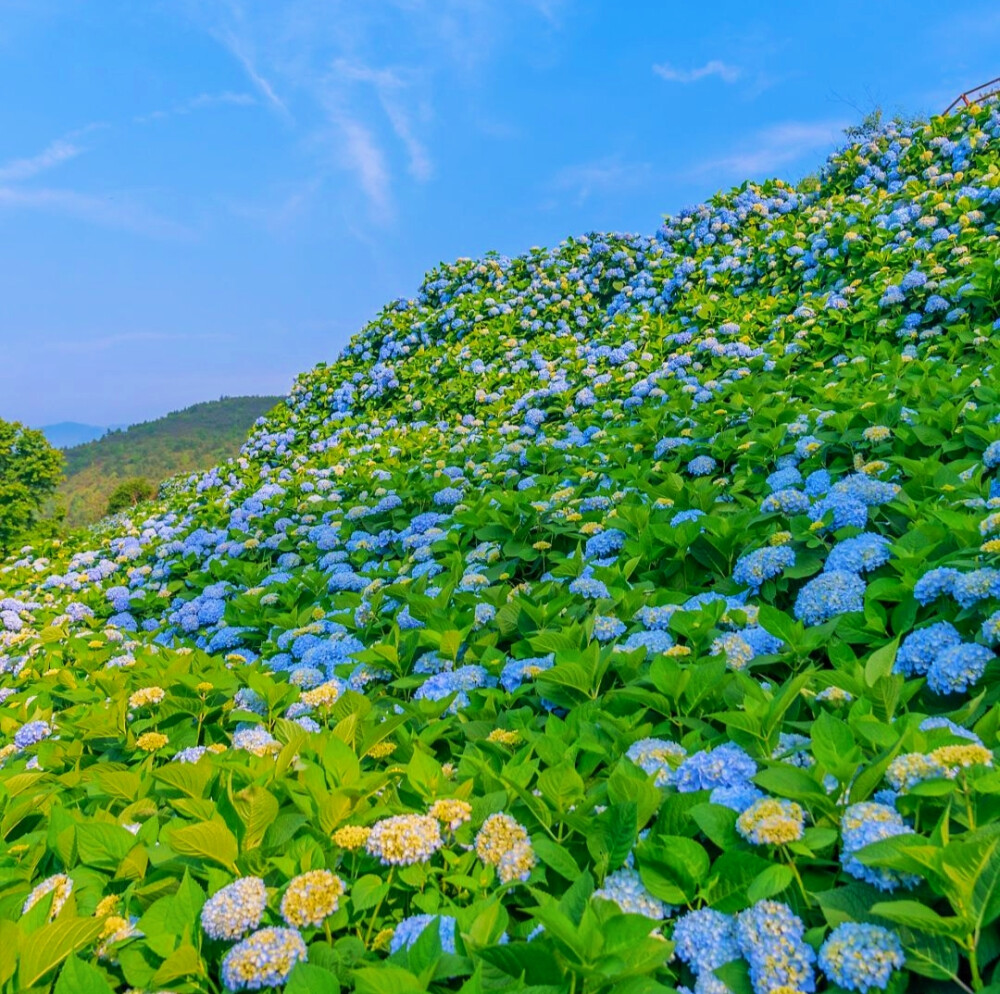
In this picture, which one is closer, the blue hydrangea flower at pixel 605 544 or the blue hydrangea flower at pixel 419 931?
the blue hydrangea flower at pixel 419 931

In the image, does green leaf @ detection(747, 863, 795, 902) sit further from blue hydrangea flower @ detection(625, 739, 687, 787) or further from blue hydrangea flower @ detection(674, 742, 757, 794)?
blue hydrangea flower @ detection(625, 739, 687, 787)

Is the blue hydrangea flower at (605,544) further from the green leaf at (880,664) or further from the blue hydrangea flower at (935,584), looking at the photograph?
the green leaf at (880,664)

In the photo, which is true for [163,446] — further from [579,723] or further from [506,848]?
[506,848]

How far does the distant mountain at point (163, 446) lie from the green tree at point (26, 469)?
281ft

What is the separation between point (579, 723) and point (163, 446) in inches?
5455

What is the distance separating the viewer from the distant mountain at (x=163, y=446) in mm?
113500

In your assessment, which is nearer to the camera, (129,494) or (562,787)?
(562,787)

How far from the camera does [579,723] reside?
2254 millimetres

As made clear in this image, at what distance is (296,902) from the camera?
4.97 ft

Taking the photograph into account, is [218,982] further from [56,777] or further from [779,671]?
[779,671]

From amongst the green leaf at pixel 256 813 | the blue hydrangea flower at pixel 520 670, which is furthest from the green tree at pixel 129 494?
the green leaf at pixel 256 813

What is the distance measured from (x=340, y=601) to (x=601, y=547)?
1525 millimetres

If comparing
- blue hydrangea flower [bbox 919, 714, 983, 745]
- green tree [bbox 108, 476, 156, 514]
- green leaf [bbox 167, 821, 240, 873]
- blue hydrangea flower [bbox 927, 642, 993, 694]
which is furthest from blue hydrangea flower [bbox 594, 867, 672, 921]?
green tree [bbox 108, 476, 156, 514]

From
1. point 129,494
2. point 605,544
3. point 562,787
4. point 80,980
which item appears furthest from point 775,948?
point 129,494
